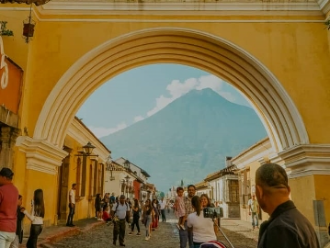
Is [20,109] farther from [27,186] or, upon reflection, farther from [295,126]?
[295,126]

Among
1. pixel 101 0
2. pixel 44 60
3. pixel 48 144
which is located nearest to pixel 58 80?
pixel 44 60

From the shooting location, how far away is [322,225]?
27.2 feet

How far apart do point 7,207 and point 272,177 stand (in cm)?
332

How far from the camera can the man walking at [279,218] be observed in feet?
5.15

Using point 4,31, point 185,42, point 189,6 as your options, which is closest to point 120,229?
point 185,42

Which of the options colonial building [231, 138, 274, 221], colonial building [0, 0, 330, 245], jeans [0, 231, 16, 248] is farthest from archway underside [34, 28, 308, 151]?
colonial building [231, 138, 274, 221]

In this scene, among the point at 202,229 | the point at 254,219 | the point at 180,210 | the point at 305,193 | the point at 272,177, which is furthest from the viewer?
the point at 254,219

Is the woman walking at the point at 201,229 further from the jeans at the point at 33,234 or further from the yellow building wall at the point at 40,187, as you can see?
the yellow building wall at the point at 40,187

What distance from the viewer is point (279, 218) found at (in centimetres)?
164

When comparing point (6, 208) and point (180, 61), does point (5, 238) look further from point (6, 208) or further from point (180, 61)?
point (180, 61)

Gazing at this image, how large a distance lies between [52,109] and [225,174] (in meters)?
18.2

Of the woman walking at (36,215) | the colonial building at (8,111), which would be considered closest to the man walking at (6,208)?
the woman walking at (36,215)

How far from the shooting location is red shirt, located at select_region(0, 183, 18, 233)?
4.09 metres

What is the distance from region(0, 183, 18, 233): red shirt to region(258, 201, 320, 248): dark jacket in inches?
129
